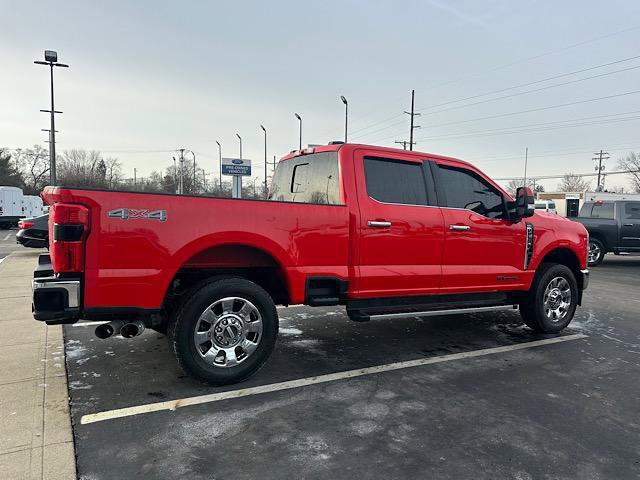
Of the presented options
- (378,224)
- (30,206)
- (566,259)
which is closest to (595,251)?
(566,259)

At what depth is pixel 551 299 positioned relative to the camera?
19.3 ft

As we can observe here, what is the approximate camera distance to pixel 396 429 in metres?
3.24

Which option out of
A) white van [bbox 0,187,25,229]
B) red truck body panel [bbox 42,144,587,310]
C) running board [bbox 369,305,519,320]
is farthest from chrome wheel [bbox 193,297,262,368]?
white van [bbox 0,187,25,229]

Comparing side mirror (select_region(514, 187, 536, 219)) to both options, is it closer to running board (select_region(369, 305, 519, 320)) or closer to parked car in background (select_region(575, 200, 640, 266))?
running board (select_region(369, 305, 519, 320))

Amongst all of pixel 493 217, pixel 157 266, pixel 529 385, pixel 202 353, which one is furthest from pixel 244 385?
pixel 493 217

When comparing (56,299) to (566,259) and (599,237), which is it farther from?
(599,237)

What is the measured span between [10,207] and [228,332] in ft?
114

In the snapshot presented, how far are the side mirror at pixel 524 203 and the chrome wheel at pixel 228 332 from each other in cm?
326

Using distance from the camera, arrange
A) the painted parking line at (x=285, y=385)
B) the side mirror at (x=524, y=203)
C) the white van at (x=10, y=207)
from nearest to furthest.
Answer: the painted parking line at (x=285, y=385) → the side mirror at (x=524, y=203) → the white van at (x=10, y=207)

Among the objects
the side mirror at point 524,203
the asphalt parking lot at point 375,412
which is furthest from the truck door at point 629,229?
the side mirror at point 524,203

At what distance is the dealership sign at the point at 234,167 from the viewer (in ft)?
112

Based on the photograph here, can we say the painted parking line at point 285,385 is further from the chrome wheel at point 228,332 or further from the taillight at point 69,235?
the taillight at point 69,235

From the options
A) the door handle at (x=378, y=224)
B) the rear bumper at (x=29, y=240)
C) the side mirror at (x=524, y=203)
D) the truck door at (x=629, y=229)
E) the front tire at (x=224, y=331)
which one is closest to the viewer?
the front tire at (x=224, y=331)

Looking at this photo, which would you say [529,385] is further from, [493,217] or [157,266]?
[157,266]
